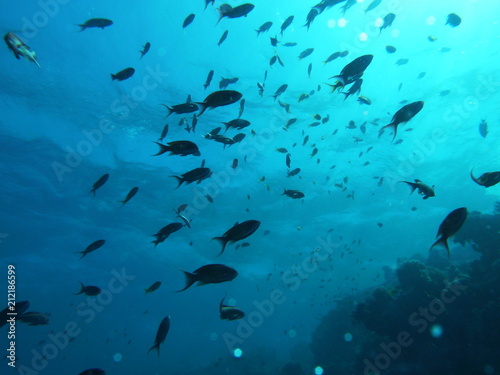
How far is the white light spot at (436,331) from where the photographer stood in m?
9.48

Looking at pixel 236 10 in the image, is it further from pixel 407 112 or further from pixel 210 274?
pixel 210 274

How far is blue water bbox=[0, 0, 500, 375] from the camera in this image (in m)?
13.5

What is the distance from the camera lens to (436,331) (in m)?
9.59

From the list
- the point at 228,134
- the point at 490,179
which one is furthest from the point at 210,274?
the point at 228,134

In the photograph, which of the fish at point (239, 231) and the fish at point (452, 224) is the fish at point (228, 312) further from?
the fish at point (452, 224)

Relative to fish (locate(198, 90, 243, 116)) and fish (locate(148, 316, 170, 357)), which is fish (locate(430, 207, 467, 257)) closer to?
fish (locate(198, 90, 243, 116))

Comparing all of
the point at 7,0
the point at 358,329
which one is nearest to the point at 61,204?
the point at 7,0

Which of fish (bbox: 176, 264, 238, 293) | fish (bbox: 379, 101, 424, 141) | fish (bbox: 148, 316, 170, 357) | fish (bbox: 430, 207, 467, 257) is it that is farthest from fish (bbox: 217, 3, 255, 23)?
fish (bbox: 148, 316, 170, 357)

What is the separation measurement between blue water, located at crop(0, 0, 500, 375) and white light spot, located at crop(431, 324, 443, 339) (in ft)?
19.8

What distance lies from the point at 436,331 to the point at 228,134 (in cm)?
1355

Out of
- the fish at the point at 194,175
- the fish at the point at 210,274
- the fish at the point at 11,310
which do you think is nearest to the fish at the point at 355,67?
the fish at the point at 194,175

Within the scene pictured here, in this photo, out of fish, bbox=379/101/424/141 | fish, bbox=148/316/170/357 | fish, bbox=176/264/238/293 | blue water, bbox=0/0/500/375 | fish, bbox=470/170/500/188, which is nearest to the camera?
fish, bbox=176/264/238/293

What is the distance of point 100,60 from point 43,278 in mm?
34476

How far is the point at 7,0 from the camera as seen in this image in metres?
11.2
